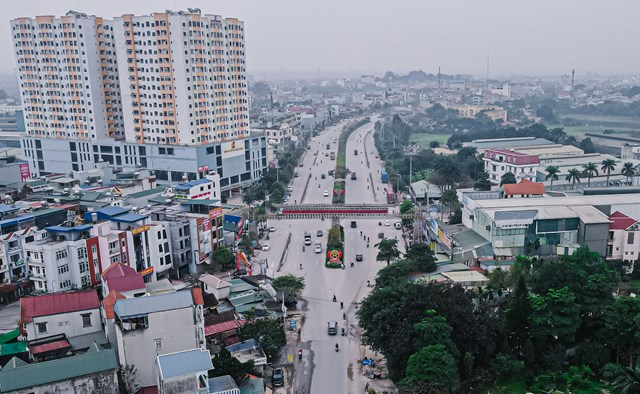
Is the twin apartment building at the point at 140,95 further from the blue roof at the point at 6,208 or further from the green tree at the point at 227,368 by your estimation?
the green tree at the point at 227,368

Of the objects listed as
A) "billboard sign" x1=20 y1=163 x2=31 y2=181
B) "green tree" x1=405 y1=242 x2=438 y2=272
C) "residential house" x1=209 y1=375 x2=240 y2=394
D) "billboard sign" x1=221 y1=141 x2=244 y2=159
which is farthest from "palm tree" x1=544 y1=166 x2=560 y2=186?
"billboard sign" x1=20 y1=163 x2=31 y2=181

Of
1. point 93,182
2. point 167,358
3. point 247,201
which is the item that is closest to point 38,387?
point 167,358

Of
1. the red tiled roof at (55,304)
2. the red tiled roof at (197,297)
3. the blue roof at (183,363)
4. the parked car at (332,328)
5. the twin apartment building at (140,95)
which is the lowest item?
the parked car at (332,328)

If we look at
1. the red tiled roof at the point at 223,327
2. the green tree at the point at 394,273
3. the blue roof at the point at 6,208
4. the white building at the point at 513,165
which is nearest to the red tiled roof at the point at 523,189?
the white building at the point at 513,165

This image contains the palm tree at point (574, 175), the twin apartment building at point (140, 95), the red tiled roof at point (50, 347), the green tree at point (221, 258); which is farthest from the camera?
the twin apartment building at point (140, 95)

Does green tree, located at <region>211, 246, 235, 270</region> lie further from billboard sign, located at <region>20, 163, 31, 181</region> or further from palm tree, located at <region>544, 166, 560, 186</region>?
palm tree, located at <region>544, 166, 560, 186</region>

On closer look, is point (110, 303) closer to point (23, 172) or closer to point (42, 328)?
point (42, 328)
